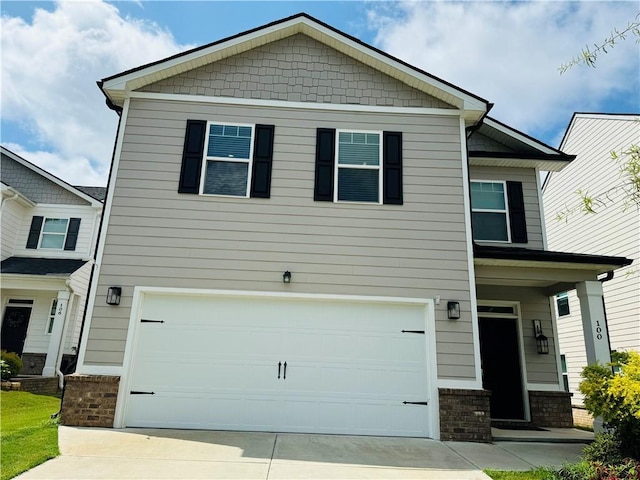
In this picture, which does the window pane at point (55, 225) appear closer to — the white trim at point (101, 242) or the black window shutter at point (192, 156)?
the white trim at point (101, 242)

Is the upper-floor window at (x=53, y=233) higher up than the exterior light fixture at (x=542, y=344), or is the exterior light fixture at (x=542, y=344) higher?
the upper-floor window at (x=53, y=233)

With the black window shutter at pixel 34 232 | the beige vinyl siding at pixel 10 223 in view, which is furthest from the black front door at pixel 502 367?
the beige vinyl siding at pixel 10 223

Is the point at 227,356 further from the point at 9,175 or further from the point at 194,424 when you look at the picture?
the point at 9,175

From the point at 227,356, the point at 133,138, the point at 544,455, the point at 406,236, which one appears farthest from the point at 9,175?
the point at 544,455

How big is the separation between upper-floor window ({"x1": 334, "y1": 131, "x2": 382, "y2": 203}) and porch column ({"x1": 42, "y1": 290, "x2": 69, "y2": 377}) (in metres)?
10.6

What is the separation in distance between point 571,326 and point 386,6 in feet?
36.1

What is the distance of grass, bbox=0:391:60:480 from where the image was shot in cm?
483

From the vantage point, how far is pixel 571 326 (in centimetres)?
1363

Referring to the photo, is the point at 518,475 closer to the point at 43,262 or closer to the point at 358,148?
the point at 358,148

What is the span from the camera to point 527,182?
10094 millimetres

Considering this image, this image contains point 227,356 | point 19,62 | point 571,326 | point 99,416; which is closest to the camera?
point 99,416

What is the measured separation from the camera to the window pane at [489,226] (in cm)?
962

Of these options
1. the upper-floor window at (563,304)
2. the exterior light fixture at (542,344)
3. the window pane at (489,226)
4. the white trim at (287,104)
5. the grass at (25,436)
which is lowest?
the grass at (25,436)

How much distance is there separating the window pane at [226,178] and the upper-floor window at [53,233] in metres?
10.5
